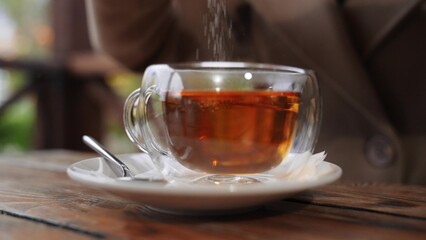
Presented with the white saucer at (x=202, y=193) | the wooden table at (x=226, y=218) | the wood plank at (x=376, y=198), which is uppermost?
the white saucer at (x=202, y=193)

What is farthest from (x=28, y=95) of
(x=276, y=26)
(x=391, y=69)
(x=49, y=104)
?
(x=391, y=69)

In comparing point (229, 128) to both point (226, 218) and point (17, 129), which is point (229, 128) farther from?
point (17, 129)

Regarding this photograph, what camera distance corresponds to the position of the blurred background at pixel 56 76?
229cm

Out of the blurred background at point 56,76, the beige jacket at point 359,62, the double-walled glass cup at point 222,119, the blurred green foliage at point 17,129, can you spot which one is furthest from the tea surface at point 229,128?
the blurred green foliage at point 17,129

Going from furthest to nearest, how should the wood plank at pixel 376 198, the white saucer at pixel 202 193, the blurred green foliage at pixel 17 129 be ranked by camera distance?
the blurred green foliage at pixel 17 129, the wood plank at pixel 376 198, the white saucer at pixel 202 193

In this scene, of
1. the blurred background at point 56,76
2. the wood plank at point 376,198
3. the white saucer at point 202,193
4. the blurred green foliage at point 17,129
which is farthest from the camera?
the blurred green foliage at point 17,129

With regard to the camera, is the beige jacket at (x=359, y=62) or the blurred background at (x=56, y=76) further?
the blurred background at (x=56, y=76)

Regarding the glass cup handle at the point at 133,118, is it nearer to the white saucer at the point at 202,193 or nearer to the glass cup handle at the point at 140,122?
the glass cup handle at the point at 140,122

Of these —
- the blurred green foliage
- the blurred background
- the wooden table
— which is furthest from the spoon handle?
the blurred green foliage

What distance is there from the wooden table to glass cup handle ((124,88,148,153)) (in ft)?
0.25

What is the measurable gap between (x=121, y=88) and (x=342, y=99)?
1.77 metres

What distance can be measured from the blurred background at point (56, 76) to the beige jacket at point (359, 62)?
1.12m

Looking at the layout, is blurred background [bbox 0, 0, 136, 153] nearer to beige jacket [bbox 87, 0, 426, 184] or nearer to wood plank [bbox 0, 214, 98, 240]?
beige jacket [bbox 87, 0, 426, 184]

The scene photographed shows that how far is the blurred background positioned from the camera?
7.51ft
